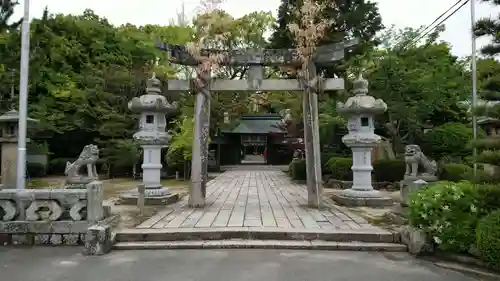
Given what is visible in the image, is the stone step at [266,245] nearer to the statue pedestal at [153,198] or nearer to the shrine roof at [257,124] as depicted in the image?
the statue pedestal at [153,198]

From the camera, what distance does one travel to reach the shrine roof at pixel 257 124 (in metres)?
33.7

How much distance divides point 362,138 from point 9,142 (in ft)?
40.2

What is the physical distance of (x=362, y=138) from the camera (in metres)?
10.4

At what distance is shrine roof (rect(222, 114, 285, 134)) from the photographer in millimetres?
33719

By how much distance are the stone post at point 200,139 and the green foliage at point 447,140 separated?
11404mm

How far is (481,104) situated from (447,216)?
5.42 ft

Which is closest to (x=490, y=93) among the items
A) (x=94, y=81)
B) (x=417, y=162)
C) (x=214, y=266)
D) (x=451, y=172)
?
(x=417, y=162)

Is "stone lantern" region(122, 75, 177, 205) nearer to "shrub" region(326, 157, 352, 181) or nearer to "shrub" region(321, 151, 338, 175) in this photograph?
"shrub" region(326, 157, 352, 181)

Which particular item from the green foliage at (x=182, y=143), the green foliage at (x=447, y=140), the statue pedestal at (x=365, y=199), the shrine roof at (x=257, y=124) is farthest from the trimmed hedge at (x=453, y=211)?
the shrine roof at (x=257, y=124)

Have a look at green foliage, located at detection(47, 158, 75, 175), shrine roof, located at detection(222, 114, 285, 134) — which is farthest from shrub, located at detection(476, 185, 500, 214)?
shrine roof, located at detection(222, 114, 285, 134)

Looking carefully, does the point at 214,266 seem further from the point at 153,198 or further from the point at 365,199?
the point at 365,199

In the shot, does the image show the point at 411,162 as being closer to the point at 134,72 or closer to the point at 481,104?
the point at 481,104

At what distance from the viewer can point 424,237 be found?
559 centimetres

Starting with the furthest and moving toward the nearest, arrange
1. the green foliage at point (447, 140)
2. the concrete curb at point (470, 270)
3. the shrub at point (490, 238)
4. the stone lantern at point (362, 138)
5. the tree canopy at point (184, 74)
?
the green foliage at point (447, 140), the tree canopy at point (184, 74), the stone lantern at point (362, 138), the concrete curb at point (470, 270), the shrub at point (490, 238)
